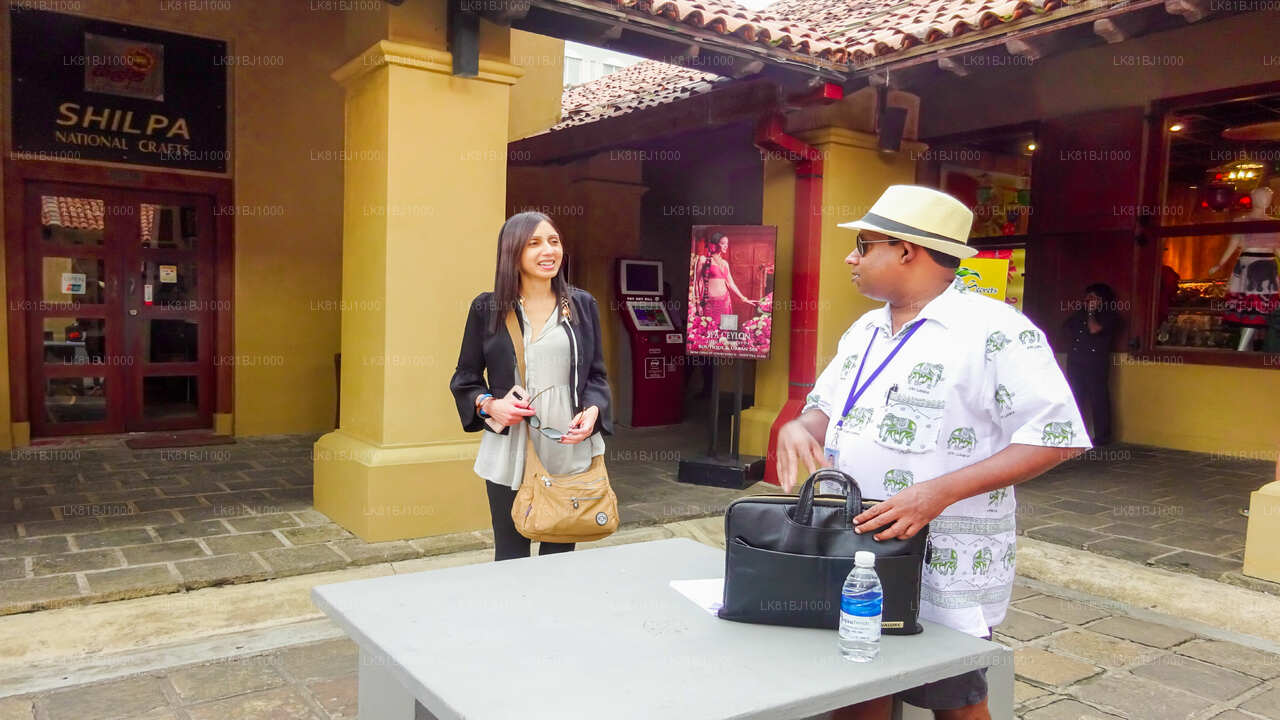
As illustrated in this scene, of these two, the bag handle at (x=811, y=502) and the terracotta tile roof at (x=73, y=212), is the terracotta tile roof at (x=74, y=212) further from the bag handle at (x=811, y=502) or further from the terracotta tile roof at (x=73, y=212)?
the bag handle at (x=811, y=502)

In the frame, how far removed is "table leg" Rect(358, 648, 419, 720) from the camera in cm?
194

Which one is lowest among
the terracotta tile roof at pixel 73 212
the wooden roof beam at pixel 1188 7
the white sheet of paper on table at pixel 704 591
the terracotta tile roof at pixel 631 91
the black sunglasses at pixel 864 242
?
the white sheet of paper on table at pixel 704 591

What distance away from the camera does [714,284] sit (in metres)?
7.32

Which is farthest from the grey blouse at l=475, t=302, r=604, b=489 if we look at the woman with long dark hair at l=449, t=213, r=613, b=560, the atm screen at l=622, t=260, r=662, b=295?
the atm screen at l=622, t=260, r=662, b=295

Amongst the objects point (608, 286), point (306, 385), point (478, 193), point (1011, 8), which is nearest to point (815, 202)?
point (1011, 8)

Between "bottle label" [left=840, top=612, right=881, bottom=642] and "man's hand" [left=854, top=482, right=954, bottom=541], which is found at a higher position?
"man's hand" [left=854, top=482, right=954, bottom=541]

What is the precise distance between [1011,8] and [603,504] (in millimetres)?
4362

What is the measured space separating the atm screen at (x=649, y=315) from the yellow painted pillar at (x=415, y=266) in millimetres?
4308

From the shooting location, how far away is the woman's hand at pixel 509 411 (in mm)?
2969

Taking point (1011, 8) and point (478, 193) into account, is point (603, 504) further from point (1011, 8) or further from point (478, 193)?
point (1011, 8)

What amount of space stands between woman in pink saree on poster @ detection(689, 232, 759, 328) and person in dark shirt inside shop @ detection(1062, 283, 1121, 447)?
3604mm

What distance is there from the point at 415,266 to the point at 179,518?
7.01ft

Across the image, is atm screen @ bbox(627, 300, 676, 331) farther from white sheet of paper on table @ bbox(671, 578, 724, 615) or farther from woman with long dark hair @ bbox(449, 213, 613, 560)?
white sheet of paper on table @ bbox(671, 578, 724, 615)

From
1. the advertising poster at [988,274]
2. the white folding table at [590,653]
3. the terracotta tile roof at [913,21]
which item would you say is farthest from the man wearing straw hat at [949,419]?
the advertising poster at [988,274]
